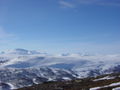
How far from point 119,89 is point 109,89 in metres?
5.81

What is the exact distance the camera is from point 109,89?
61.9 meters

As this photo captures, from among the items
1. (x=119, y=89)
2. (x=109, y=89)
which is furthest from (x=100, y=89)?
(x=119, y=89)

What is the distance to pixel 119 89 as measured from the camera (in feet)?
185

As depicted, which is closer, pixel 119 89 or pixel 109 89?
pixel 119 89

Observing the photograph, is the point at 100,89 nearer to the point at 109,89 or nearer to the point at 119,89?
the point at 109,89

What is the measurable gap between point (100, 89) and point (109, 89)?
2308mm

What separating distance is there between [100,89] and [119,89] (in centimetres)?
723

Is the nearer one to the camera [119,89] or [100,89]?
[119,89]
